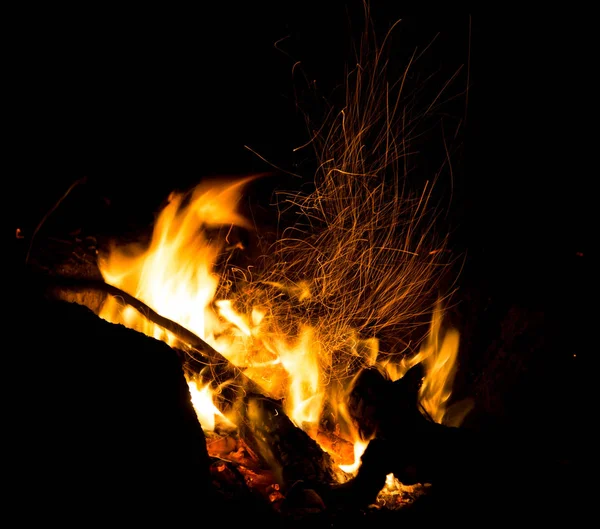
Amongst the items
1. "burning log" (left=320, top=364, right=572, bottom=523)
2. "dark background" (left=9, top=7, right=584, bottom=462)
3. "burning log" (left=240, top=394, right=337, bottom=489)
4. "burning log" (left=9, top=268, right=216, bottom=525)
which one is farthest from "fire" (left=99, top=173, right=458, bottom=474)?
"burning log" (left=9, top=268, right=216, bottom=525)

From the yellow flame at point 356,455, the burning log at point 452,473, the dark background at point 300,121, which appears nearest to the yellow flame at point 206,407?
the yellow flame at point 356,455

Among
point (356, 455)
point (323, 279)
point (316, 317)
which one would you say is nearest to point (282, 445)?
point (356, 455)

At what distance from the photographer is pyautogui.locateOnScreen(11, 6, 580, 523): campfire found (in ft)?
8.27

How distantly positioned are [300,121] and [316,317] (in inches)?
54.2

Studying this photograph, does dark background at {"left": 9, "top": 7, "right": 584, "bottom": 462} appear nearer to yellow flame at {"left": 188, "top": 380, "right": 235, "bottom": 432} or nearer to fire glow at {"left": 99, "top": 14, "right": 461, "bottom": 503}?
fire glow at {"left": 99, "top": 14, "right": 461, "bottom": 503}

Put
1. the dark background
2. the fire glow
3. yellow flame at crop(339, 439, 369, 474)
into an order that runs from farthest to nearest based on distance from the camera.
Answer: the dark background, the fire glow, yellow flame at crop(339, 439, 369, 474)

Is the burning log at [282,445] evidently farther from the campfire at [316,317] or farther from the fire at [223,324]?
the fire at [223,324]

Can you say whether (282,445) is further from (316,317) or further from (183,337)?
(316,317)

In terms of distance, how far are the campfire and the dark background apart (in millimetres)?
190

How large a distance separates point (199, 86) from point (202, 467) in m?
2.66

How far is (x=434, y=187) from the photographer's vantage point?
3922mm

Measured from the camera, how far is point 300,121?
3.90m

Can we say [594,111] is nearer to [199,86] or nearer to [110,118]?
[199,86]

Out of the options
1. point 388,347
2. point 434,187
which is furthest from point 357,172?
point 388,347
